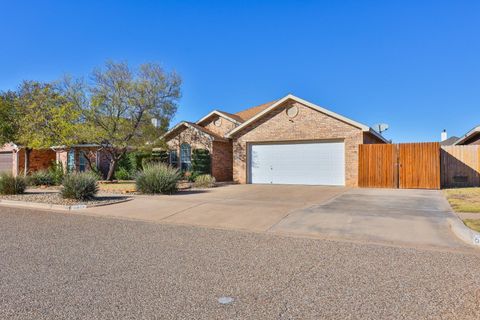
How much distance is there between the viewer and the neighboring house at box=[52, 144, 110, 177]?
24.6 m

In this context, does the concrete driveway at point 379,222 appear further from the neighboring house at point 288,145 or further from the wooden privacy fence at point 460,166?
the wooden privacy fence at point 460,166

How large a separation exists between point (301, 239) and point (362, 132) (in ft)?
39.9

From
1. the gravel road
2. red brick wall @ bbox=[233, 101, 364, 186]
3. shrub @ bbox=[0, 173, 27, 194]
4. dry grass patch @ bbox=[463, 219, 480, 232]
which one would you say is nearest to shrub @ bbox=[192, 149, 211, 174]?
red brick wall @ bbox=[233, 101, 364, 186]

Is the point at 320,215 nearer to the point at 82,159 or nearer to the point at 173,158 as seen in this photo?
the point at 173,158

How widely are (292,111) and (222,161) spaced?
6001mm

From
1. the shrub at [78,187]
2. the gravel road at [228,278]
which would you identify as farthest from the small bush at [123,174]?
the gravel road at [228,278]

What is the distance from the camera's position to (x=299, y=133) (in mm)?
19047

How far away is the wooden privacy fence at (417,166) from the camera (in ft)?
53.4

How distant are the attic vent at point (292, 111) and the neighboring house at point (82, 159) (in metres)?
13.7

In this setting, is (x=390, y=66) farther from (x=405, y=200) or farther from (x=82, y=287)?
(x=82, y=287)

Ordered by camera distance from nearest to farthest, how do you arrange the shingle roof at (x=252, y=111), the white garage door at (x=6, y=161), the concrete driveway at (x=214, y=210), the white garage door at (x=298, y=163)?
1. the concrete driveway at (x=214, y=210)
2. the white garage door at (x=298, y=163)
3. the white garage door at (x=6, y=161)
4. the shingle roof at (x=252, y=111)

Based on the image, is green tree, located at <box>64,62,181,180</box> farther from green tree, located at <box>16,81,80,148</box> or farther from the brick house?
the brick house

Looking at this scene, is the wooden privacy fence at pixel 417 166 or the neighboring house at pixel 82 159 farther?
the neighboring house at pixel 82 159

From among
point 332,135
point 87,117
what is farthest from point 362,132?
point 87,117
